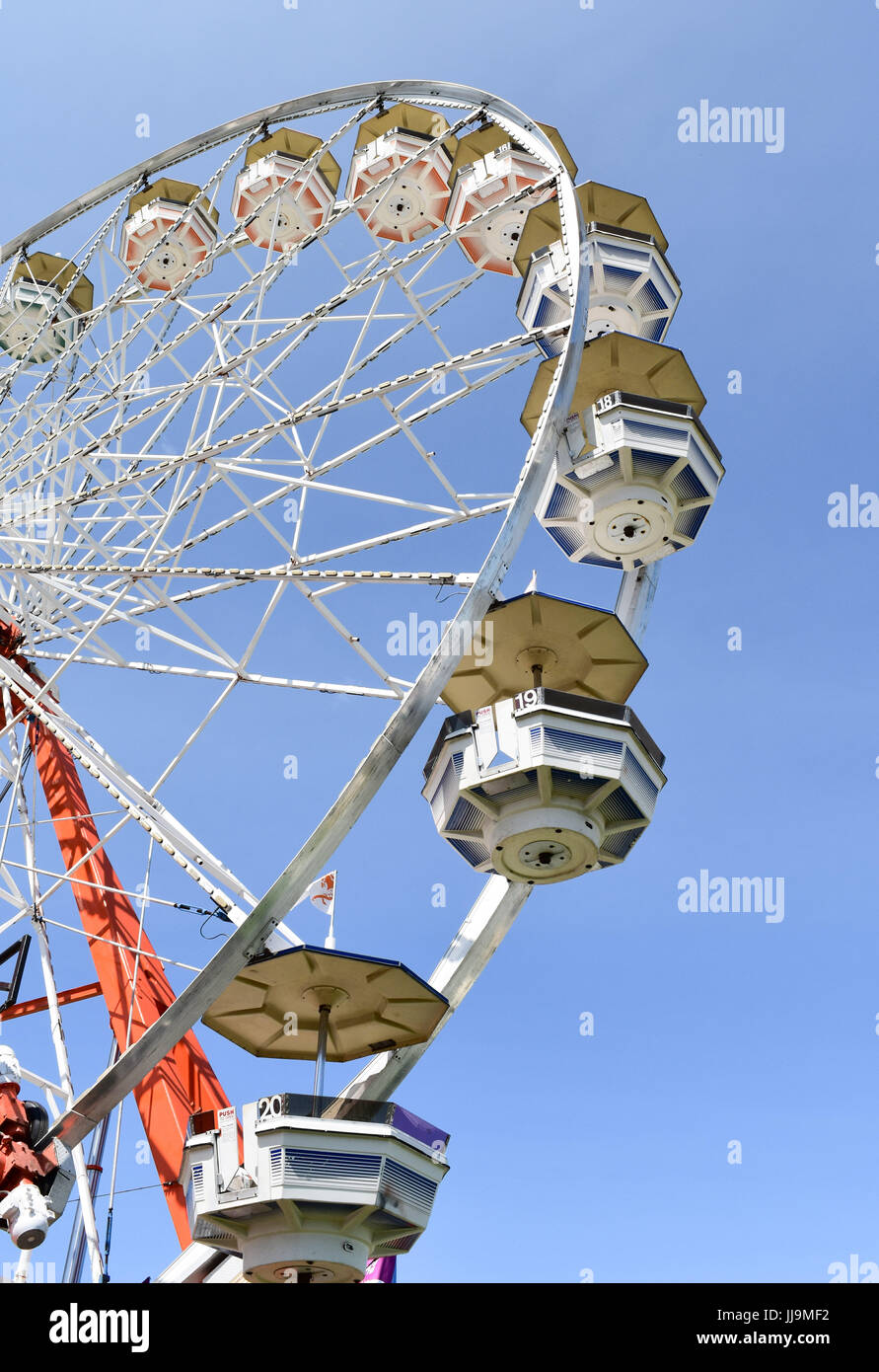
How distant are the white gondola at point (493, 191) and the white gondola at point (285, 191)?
201 centimetres

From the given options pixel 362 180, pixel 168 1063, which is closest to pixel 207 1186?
pixel 168 1063

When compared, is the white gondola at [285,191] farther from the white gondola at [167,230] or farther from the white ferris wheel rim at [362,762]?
the white ferris wheel rim at [362,762]

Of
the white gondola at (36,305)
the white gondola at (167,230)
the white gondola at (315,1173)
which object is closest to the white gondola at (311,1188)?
the white gondola at (315,1173)

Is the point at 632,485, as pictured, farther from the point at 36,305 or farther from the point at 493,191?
the point at 36,305

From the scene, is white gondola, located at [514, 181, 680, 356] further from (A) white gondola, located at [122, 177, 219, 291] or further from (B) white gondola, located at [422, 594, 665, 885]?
(B) white gondola, located at [422, 594, 665, 885]

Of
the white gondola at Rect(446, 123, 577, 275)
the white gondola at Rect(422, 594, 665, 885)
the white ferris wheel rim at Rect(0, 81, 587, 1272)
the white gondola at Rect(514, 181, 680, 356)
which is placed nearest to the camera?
the white ferris wheel rim at Rect(0, 81, 587, 1272)

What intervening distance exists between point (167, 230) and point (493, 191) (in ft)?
16.4

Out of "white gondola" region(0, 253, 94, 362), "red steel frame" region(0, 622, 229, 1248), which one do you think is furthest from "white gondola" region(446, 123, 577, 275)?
"red steel frame" region(0, 622, 229, 1248)

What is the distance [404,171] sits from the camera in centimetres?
1925

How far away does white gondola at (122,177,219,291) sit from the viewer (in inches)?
796

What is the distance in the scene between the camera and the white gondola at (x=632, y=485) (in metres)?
15.0

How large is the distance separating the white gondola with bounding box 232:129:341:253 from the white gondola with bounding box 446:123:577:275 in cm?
201

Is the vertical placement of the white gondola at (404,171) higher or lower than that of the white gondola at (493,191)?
higher
